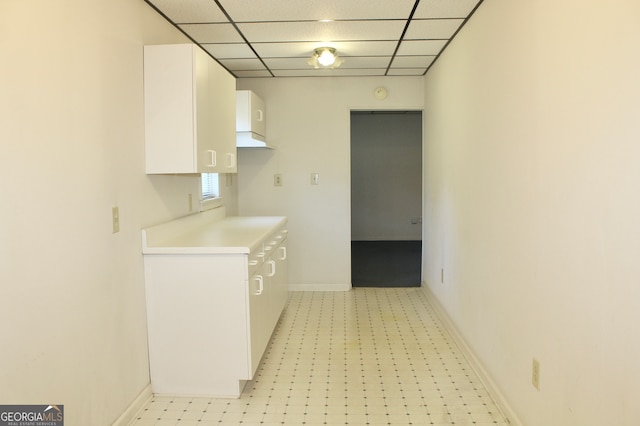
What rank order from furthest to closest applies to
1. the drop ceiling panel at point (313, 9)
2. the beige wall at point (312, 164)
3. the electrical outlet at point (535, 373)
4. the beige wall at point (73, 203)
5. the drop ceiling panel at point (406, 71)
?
the beige wall at point (312, 164) → the drop ceiling panel at point (406, 71) → the drop ceiling panel at point (313, 9) → the electrical outlet at point (535, 373) → the beige wall at point (73, 203)

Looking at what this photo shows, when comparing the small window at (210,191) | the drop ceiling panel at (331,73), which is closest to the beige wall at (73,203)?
the small window at (210,191)

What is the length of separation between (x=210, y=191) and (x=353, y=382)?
2154 mm

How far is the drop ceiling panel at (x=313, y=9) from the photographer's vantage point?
259cm

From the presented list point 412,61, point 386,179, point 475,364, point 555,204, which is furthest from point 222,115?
point 386,179

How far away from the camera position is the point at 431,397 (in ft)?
8.38

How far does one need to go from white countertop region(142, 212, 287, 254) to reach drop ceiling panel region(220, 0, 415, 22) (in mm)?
1331

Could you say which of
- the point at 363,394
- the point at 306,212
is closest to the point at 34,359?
the point at 363,394

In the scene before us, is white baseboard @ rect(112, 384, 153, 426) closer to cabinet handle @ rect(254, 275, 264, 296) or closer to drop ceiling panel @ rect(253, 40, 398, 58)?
cabinet handle @ rect(254, 275, 264, 296)

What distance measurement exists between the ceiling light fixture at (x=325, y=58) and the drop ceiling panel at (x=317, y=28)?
0.16 ft

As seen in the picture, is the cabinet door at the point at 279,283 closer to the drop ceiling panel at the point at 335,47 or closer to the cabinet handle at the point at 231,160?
the cabinet handle at the point at 231,160

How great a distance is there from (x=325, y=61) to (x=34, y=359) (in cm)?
279

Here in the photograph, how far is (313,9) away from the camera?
270 cm

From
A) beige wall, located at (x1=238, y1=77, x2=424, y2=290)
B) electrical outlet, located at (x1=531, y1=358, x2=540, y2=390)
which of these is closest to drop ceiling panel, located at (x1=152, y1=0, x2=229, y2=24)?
beige wall, located at (x1=238, y1=77, x2=424, y2=290)

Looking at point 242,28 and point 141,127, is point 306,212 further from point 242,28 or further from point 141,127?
point 141,127
